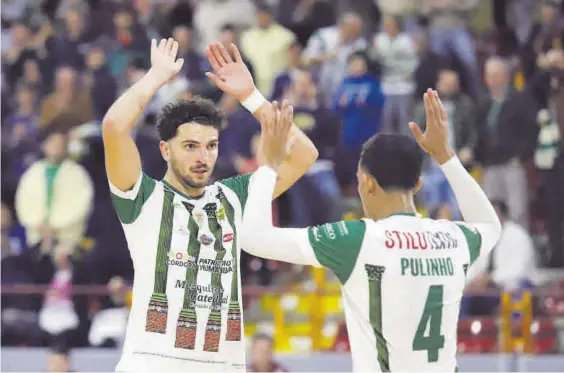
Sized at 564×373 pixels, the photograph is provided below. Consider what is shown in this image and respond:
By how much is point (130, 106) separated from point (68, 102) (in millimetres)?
10072

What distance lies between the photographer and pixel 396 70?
1620cm

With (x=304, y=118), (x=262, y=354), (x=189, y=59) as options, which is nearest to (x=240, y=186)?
(x=262, y=354)

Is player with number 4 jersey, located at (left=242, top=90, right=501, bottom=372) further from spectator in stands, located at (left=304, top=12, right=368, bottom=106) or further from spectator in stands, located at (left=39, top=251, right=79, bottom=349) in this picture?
spectator in stands, located at (left=304, top=12, right=368, bottom=106)

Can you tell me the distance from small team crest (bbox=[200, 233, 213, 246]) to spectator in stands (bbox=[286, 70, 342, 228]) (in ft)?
25.2

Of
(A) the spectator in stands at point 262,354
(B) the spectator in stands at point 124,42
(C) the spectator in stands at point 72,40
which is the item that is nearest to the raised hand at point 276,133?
(A) the spectator in stands at point 262,354

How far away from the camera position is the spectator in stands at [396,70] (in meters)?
15.8

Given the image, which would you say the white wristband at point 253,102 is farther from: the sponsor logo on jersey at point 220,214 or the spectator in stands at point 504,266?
the spectator in stands at point 504,266

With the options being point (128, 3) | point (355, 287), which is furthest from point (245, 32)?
point (355, 287)

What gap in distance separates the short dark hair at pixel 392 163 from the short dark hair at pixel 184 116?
45.4 inches

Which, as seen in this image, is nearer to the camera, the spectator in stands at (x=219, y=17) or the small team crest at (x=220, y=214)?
the small team crest at (x=220, y=214)

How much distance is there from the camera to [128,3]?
746 inches

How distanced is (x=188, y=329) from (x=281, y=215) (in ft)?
27.3

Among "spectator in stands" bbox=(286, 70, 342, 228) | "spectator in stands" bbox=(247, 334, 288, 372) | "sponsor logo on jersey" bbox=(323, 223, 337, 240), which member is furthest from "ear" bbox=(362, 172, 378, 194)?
"spectator in stands" bbox=(286, 70, 342, 228)

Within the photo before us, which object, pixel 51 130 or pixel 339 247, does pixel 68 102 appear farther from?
pixel 339 247
